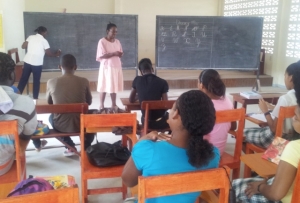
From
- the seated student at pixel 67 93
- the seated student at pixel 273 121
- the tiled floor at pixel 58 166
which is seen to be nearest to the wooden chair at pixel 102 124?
the tiled floor at pixel 58 166

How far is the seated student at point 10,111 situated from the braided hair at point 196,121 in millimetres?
1148

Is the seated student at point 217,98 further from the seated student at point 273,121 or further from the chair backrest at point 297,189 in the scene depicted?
the chair backrest at point 297,189

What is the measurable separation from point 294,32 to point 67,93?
222 inches

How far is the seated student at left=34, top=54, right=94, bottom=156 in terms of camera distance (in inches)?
116

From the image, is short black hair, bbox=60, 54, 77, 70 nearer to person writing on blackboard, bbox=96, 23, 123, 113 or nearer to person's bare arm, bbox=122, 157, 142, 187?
person writing on blackboard, bbox=96, 23, 123, 113

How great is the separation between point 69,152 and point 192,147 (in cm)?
232

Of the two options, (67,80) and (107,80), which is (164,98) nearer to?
(67,80)

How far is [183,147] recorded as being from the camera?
138cm

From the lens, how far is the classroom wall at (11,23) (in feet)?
19.1

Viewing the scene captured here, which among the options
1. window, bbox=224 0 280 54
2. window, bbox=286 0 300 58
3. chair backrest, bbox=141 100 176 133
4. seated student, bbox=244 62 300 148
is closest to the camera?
seated student, bbox=244 62 300 148

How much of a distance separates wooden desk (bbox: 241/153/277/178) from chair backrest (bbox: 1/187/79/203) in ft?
3.67

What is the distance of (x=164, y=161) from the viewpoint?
4.40 feet

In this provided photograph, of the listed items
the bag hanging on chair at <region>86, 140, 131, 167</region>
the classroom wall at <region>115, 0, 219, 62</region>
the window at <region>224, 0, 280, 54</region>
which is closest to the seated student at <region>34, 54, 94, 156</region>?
the bag hanging on chair at <region>86, 140, 131, 167</region>

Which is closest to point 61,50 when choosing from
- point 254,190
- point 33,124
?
point 33,124
